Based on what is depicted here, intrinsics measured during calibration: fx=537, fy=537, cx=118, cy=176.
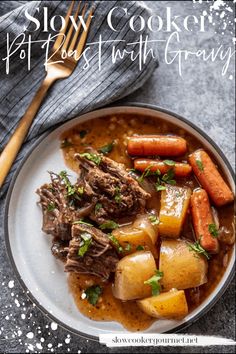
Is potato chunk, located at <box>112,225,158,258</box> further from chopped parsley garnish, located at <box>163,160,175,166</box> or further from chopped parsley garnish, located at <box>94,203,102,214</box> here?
chopped parsley garnish, located at <box>163,160,175,166</box>

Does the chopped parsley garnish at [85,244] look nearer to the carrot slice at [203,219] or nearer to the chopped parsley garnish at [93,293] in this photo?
the chopped parsley garnish at [93,293]

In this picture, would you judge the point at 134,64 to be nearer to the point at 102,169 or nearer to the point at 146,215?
the point at 102,169

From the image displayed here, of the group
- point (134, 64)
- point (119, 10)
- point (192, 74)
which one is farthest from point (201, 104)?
point (119, 10)

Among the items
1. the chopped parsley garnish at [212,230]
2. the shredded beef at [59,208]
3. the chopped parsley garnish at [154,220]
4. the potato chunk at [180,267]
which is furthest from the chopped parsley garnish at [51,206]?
the chopped parsley garnish at [212,230]

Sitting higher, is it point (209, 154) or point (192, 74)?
point (192, 74)

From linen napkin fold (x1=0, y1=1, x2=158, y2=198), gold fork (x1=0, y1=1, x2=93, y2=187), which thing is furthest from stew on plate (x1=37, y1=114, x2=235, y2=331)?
gold fork (x1=0, y1=1, x2=93, y2=187)

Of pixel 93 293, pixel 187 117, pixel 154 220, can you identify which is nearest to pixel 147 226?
pixel 154 220
